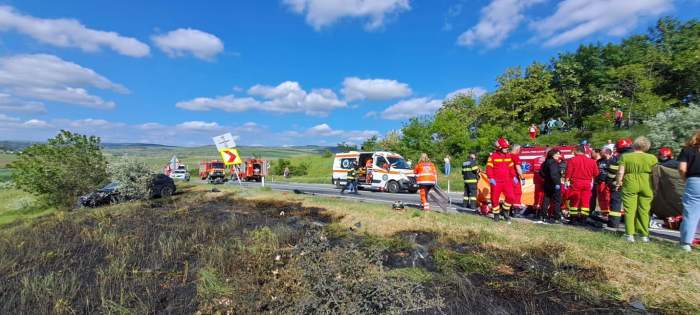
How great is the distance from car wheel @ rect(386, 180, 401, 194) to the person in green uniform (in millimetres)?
11477

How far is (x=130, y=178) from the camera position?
622 inches

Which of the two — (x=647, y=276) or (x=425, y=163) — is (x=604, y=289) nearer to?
(x=647, y=276)

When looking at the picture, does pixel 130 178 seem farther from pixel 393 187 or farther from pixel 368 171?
pixel 393 187

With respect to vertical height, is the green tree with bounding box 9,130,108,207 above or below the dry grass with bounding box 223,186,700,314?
above

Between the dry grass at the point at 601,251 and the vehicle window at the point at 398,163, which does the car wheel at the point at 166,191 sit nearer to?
the vehicle window at the point at 398,163

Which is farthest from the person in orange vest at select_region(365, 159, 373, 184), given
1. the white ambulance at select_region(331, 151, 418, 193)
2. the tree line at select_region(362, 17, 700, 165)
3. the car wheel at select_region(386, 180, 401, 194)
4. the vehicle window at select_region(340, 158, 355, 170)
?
the tree line at select_region(362, 17, 700, 165)

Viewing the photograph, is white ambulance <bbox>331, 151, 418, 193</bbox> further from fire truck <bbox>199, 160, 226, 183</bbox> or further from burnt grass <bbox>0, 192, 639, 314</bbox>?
fire truck <bbox>199, 160, 226, 183</bbox>

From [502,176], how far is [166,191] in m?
16.3

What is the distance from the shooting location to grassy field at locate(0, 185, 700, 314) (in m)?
3.66

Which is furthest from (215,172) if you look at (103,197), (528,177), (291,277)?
(291,277)

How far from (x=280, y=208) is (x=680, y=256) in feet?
29.9

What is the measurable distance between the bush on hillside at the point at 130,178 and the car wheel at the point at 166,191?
1.51 metres

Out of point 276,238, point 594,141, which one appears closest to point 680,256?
point 276,238

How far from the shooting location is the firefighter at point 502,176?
25.3 feet
